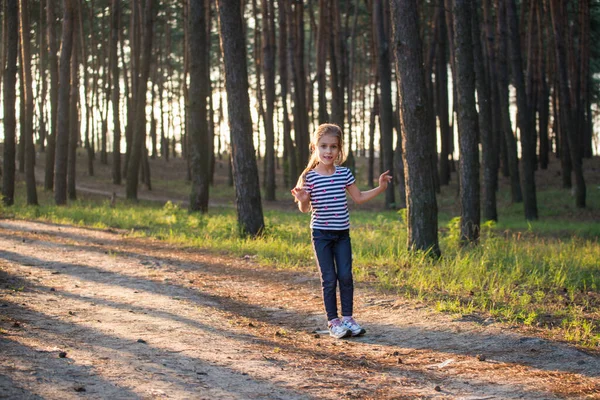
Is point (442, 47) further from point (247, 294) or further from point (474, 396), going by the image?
point (474, 396)

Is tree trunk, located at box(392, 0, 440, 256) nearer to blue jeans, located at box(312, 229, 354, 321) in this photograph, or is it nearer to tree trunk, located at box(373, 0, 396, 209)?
blue jeans, located at box(312, 229, 354, 321)

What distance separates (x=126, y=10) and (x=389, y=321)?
31123 millimetres

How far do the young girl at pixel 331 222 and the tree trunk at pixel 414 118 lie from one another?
371 centimetres

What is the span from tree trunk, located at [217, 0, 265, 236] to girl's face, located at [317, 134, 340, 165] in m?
7.24

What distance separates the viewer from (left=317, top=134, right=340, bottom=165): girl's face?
6.07 m

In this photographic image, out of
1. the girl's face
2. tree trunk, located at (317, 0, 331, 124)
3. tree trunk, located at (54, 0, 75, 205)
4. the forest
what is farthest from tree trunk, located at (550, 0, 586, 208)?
the girl's face

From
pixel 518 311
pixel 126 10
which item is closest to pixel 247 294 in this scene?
pixel 518 311

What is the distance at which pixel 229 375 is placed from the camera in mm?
4746

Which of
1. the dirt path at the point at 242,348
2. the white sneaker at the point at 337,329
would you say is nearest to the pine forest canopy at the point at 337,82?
the dirt path at the point at 242,348

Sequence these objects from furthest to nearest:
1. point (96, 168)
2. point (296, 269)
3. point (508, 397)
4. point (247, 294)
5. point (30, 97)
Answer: point (96, 168) → point (30, 97) → point (296, 269) → point (247, 294) → point (508, 397)

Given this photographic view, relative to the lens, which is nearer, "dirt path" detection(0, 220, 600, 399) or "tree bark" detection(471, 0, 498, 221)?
"dirt path" detection(0, 220, 600, 399)

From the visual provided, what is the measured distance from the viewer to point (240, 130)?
13.3 meters

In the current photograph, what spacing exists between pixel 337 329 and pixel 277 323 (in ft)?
2.84

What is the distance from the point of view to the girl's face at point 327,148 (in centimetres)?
607
